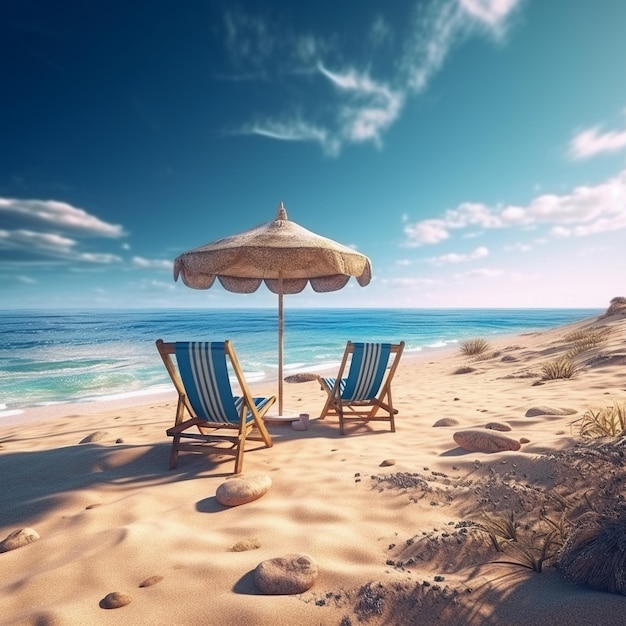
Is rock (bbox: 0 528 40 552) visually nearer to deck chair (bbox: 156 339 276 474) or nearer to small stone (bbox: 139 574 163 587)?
small stone (bbox: 139 574 163 587)

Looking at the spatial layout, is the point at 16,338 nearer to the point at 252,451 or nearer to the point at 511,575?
the point at 252,451

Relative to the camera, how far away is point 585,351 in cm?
865

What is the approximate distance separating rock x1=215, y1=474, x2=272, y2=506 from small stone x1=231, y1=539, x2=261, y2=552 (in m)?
0.56

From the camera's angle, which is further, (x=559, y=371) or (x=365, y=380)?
(x=559, y=371)

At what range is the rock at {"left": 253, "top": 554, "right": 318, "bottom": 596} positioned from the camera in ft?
5.45

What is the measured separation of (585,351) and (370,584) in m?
9.10

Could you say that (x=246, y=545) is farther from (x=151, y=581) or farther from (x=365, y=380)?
(x=365, y=380)

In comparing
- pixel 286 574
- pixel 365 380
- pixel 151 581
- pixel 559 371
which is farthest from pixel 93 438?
pixel 559 371

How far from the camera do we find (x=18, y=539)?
2342 millimetres

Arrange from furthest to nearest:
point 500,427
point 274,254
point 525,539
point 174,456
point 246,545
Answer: point 274,254 → point 500,427 → point 174,456 → point 246,545 → point 525,539

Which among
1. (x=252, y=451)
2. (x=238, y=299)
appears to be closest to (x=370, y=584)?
(x=252, y=451)

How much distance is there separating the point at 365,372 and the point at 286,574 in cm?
322

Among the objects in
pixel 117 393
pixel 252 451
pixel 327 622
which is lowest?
pixel 117 393

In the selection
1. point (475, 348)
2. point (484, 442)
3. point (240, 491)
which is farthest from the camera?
point (475, 348)
